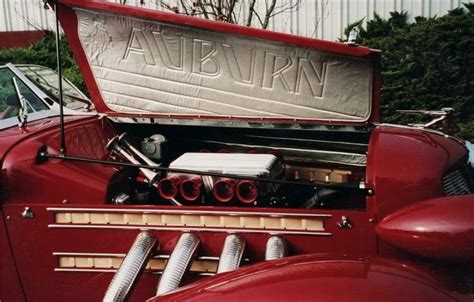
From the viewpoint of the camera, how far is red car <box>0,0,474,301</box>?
2.10 meters

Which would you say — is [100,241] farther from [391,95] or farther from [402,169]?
[391,95]

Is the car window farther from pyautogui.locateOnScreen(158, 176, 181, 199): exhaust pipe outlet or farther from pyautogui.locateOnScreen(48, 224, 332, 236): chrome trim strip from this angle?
pyautogui.locateOnScreen(158, 176, 181, 199): exhaust pipe outlet

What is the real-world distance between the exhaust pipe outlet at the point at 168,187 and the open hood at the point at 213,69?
45 cm

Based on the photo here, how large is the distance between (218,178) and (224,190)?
0.07m

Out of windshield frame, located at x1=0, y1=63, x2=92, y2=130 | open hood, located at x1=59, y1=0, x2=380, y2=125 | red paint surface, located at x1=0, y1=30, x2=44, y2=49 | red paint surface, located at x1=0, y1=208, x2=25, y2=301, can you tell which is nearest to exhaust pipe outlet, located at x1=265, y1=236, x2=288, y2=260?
open hood, located at x1=59, y1=0, x2=380, y2=125

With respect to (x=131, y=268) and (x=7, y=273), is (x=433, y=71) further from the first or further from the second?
(x=7, y=273)

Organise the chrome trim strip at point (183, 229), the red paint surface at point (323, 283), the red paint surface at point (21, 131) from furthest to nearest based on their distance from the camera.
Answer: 1. the red paint surface at point (21, 131)
2. the chrome trim strip at point (183, 229)
3. the red paint surface at point (323, 283)

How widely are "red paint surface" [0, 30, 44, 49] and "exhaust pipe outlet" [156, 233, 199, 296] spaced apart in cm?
911

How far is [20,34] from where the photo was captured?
1071 centimetres

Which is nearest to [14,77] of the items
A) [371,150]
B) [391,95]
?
[371,150]

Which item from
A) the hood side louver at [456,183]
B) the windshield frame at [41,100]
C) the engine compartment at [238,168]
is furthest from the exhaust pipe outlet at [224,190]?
the windshield frame at [41,100]

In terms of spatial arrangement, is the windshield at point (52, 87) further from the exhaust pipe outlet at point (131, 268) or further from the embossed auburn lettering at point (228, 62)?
the exhaust pipe outlet at point (131, 268)

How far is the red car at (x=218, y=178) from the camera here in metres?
2.10

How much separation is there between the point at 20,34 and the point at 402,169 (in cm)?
977
